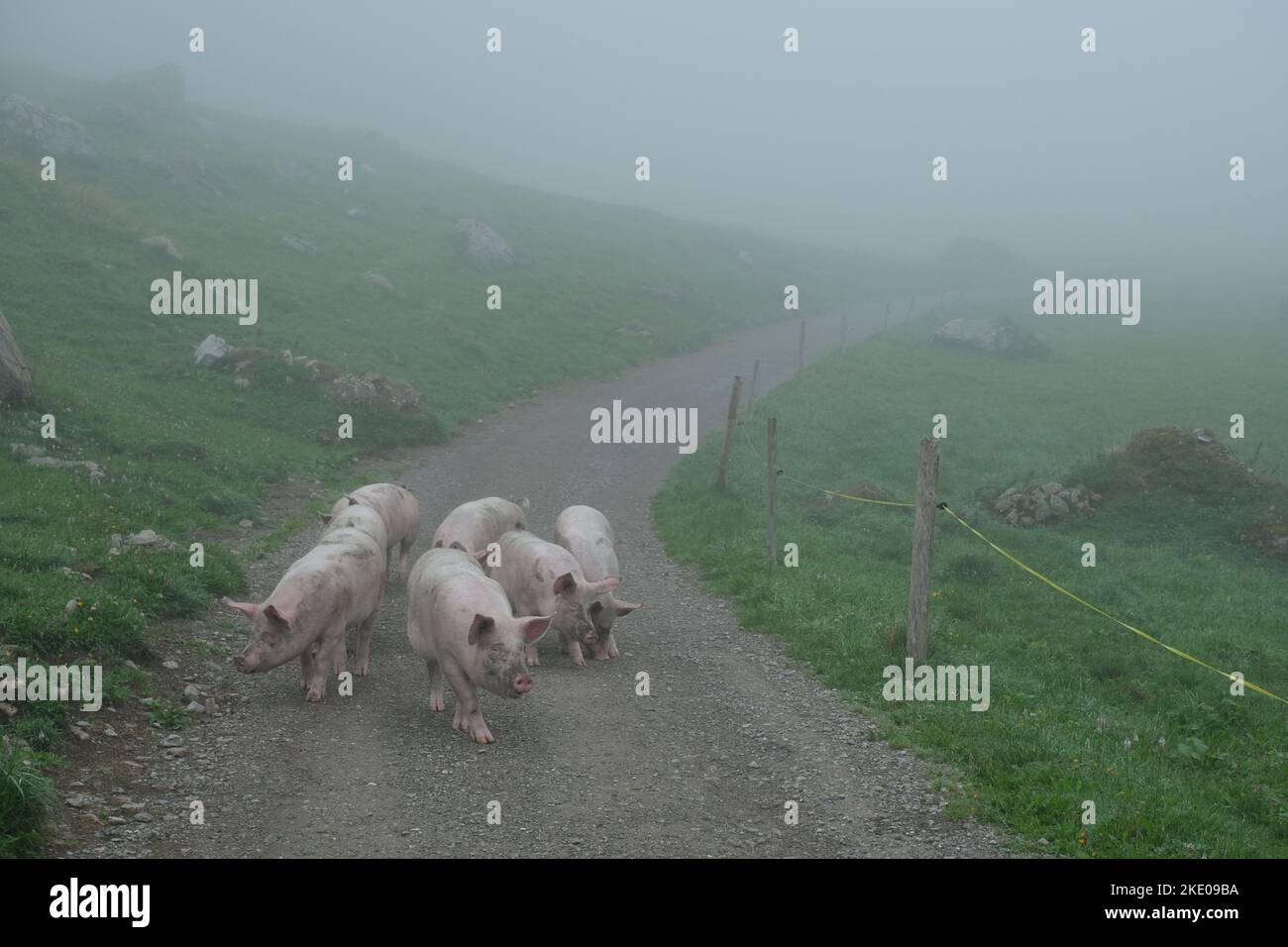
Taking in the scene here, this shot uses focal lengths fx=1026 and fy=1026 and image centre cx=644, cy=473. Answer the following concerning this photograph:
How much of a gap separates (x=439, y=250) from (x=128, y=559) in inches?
1349

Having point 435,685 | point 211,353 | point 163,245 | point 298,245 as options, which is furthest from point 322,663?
point 298,245

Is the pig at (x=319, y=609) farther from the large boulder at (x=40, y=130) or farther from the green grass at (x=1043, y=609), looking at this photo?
the large boulder at (x=40, y=130)

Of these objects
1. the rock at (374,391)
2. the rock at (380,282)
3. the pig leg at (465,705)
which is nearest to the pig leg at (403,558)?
the pig leg at (465,705)

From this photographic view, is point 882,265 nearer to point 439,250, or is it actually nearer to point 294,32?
point 439,250

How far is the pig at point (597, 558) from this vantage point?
473 inches

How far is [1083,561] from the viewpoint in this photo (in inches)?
648

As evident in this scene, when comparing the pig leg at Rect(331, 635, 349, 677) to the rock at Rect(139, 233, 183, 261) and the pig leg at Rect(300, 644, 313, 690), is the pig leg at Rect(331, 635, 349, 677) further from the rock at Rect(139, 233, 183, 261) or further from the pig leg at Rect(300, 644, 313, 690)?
the rock at Rect(139, 233, 183, 261)

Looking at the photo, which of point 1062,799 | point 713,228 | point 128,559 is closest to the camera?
point 1062,799

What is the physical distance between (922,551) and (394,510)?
7145mm

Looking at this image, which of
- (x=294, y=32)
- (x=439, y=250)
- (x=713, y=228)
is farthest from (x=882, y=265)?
(x=294, y=32)

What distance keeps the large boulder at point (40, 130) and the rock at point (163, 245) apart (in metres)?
9.82

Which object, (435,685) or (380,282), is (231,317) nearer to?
(380,282)

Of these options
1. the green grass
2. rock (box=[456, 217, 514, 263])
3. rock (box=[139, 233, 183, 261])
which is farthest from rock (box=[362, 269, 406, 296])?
the green grass
